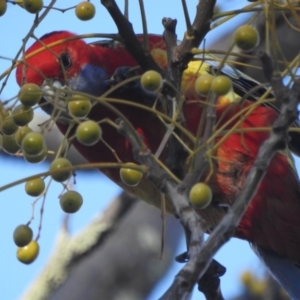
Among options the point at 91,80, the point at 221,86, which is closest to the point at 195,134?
the point at 91,80

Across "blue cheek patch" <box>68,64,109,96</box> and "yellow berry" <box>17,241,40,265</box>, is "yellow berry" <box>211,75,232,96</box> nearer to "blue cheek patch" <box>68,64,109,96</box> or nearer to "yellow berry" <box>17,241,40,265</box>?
"yellow berry" <box>17,241,40,265</box>

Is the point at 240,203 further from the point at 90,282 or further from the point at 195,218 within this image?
the point at 90,282

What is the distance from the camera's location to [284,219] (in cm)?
255

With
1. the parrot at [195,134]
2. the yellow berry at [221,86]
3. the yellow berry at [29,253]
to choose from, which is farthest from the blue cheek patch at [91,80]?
the yellow berry at [221,86]

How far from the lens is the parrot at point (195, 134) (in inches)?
89.4

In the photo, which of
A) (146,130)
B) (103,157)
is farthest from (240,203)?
(103,157)

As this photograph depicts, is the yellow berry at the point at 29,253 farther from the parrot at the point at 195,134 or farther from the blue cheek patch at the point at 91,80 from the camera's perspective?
the blue cheek patch at the point at 91,80

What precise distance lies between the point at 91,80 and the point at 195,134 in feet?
1.28

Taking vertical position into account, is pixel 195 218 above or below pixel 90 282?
above

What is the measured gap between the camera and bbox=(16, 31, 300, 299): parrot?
227 centimetres

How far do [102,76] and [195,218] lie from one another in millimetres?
1348

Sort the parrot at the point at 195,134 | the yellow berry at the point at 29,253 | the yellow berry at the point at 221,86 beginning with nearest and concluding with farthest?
the yellow berry at the point at 221,86 < the yellow berry at the point at 29,253 < the parrot at the point at 195,134

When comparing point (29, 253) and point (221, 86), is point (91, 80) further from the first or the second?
point (221, 86)

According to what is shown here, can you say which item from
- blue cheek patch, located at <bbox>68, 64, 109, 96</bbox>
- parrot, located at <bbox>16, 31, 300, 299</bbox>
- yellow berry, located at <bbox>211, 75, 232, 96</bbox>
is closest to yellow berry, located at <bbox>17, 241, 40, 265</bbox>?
yellow berry, located at <bbox>211, 75, 232, 96</bbox>
